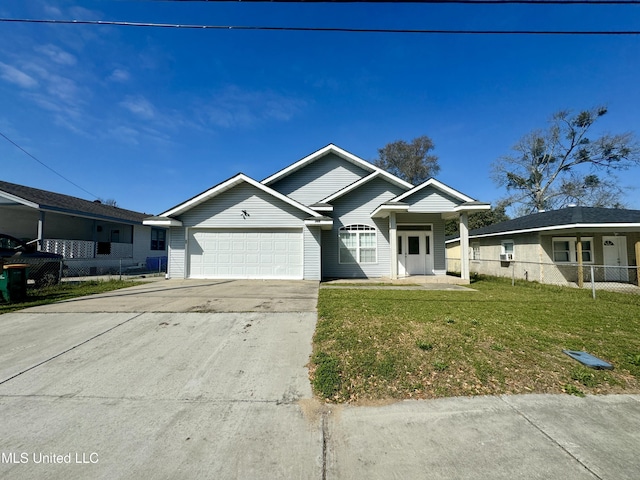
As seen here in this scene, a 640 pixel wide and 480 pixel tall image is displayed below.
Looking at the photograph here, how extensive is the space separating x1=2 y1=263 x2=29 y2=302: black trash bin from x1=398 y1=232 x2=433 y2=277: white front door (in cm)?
1389

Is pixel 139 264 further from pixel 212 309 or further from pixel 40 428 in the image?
pixel 40 428

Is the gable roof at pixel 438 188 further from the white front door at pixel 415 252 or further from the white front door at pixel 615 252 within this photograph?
the white front door at pixel 615 252

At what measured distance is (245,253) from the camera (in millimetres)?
12562

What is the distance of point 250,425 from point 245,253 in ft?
33.5

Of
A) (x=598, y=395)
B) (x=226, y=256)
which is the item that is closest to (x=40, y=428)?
(x=598, y=395)

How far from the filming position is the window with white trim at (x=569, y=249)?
1455 cm

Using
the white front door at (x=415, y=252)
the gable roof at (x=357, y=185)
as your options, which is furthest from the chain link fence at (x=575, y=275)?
the gable roof at (x=357, y=185)

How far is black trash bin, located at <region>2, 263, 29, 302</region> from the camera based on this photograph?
7609 mm

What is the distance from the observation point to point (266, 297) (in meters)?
8.15

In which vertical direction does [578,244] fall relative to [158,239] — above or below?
below

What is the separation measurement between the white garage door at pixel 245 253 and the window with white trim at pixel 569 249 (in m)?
13.6

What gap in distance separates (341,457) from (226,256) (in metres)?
A: 11.2

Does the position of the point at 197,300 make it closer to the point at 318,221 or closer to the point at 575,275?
the point at 318,221

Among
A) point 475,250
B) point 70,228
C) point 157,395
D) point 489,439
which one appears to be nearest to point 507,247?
point 475,250
